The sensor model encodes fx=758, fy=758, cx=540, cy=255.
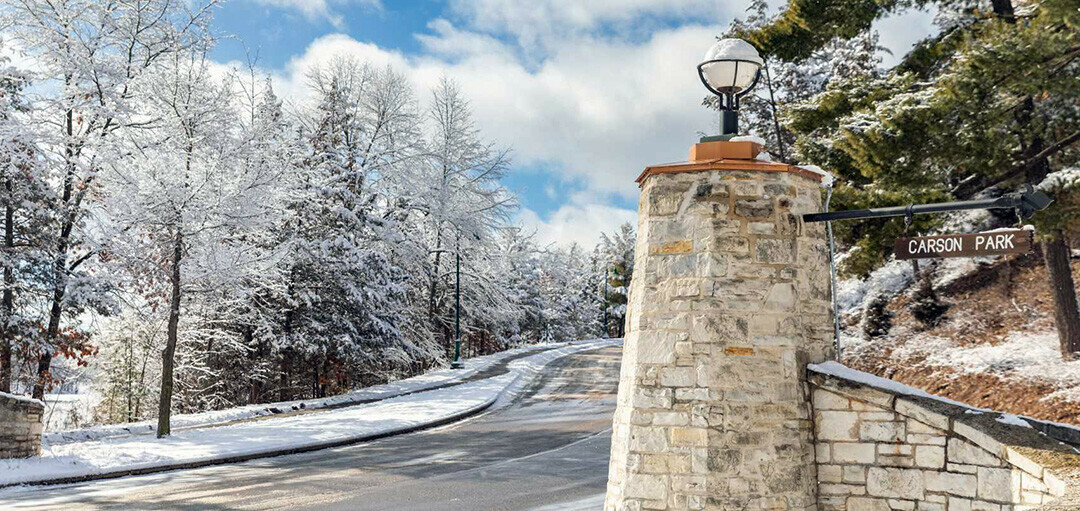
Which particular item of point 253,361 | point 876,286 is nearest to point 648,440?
point 876,286

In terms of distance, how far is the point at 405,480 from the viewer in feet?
37.1

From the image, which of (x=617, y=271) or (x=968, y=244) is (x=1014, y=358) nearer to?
(x=968, y=244)

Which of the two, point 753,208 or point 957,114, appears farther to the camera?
point 957,114

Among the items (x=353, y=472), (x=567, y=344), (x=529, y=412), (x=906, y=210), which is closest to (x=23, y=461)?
(x=353, y=472)

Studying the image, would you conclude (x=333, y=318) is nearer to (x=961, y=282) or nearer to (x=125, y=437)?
(x=125, y=437)

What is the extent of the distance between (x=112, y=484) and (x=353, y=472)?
3.63 meters

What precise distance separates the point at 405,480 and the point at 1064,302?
1155cm

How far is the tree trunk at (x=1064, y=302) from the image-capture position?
13.1m

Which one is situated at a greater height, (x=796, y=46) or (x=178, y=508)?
(x=796, y=46)

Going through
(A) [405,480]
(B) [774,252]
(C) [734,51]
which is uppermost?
(C) [734,51]

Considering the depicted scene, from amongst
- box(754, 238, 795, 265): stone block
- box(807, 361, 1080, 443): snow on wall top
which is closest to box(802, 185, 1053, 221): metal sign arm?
box(754, 238, 795, 265): stone block

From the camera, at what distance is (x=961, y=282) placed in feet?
63.8

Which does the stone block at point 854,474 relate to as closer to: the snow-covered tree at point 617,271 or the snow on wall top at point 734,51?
the snow on wall top at point 734,51

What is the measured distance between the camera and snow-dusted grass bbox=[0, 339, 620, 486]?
489 inches
